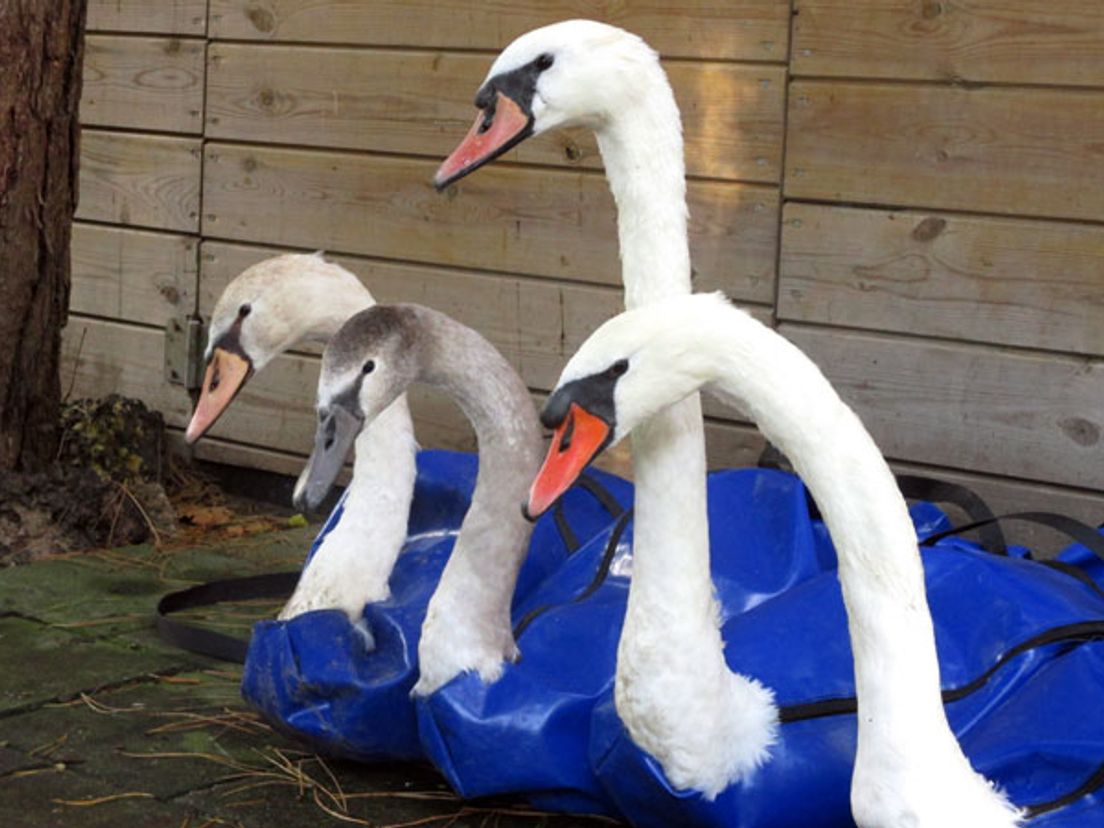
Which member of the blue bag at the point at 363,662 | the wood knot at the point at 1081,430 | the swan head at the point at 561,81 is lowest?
the blue bag at the point at 363,662

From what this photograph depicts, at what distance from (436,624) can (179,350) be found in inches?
127

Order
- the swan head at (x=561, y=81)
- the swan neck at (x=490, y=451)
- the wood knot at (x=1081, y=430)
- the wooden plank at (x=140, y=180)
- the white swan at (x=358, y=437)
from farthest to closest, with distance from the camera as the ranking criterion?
the wooden plank at (x=140, y=180), the wood knot at (x=1081, y=430), the white swan at (x=358, y=437), the swan neck at (x=490, y=451), the swan head at (x=561, y=81)

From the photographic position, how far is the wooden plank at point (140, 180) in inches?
256

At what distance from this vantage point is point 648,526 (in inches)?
126

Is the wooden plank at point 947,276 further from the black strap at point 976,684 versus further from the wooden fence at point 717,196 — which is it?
the black strap at point 976,684

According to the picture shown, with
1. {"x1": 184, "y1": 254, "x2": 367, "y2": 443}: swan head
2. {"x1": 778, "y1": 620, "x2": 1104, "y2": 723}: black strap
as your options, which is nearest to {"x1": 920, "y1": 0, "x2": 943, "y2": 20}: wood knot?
{"x1": 184, "y1": 254, "x2": 367, "y2": 443}: swan head

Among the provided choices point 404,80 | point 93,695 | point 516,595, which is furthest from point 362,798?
point 404,80

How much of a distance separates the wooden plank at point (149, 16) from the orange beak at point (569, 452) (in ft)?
12.7

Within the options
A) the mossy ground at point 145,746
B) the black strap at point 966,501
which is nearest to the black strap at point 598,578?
the mossy ground at point 145,746

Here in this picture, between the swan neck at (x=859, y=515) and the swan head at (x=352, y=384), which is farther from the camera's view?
the swan head at (x=352, y=384)

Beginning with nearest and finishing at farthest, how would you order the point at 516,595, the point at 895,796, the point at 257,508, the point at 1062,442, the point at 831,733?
the point at 895,796, the point at 831,733, the point at 516,595, the point at 1062,442, the point at 257,508

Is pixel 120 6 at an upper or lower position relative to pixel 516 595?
upper

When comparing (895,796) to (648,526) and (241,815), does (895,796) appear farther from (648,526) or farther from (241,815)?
(241,815)

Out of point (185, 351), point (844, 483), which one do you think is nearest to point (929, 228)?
point (844, 483)
